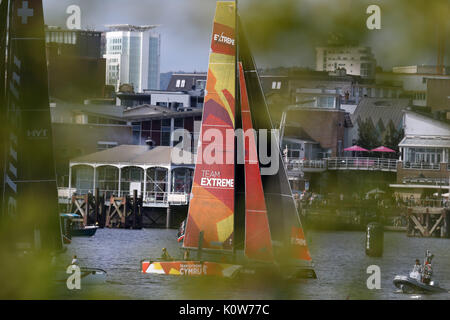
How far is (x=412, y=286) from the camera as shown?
30.8m

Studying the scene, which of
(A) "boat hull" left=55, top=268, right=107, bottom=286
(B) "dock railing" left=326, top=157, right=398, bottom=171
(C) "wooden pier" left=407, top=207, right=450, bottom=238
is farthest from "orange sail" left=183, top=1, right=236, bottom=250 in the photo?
(B) "dock railing" left=326, top=157, right=398, bottom=171

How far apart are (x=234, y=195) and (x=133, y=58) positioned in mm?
33675

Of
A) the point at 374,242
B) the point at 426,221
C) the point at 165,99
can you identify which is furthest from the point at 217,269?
the point at 165,99

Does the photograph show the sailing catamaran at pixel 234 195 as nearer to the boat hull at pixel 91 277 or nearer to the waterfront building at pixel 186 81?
the boat hull at pixel 91 277

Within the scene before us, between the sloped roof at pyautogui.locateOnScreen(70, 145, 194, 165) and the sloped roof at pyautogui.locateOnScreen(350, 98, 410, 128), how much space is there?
12069 millimetres

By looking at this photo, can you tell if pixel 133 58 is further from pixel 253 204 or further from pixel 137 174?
pixel 253 204

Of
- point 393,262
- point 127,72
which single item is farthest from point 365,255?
point 127,72

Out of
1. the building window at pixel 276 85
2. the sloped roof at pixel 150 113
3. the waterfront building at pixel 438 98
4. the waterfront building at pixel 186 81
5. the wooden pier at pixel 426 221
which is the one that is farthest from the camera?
the waterfront building at pixel 186 81

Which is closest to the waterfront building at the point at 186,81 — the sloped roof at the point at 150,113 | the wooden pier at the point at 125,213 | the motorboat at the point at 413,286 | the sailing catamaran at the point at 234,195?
the sloped roof at the point at 150,113

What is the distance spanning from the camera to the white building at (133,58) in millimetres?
53906

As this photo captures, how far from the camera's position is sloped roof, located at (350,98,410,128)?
210 ft

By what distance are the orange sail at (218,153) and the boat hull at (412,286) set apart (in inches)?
221

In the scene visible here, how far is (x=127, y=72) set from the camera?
221 ft
